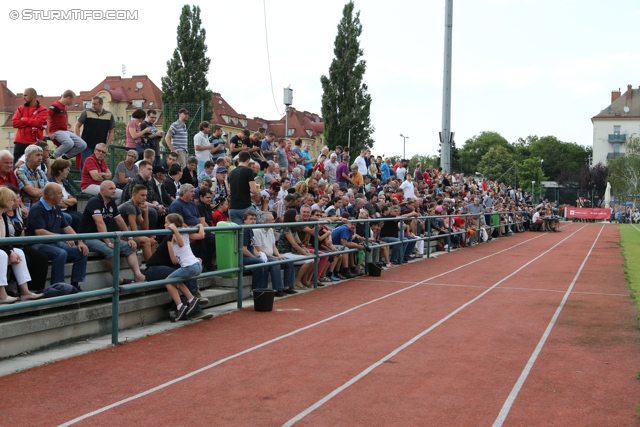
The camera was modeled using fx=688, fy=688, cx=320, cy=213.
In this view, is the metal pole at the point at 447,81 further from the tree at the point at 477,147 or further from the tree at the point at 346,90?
the tree at the point at 477,147

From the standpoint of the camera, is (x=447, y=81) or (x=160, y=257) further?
(x=447, y=81)

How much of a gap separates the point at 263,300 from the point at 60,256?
11.1 ft

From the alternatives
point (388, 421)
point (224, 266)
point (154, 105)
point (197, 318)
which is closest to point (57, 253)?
point (197, 318)

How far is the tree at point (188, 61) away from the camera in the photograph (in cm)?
4988

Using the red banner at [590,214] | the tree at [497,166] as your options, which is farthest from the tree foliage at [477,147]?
the red banner at [590,214]

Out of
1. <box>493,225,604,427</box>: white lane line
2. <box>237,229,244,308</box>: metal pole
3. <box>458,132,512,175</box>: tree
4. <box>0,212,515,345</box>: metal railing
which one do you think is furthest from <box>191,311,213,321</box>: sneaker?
<box>458,132,512,175</box>: tree

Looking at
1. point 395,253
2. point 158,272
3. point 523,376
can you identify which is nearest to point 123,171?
point 158,272

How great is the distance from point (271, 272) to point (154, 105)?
3168 inches

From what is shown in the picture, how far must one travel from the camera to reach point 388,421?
5359 mm

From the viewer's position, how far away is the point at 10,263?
7.09m

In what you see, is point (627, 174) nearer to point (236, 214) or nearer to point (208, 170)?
point (208, 170)

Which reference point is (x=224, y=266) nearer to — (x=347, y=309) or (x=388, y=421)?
(x=347, y=309)

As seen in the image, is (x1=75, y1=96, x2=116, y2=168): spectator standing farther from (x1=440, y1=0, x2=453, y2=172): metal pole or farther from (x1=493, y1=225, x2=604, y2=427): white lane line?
(x1=440, y1=0, x2=453, y2=172): metal pole

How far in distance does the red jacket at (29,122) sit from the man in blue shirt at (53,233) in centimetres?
330
